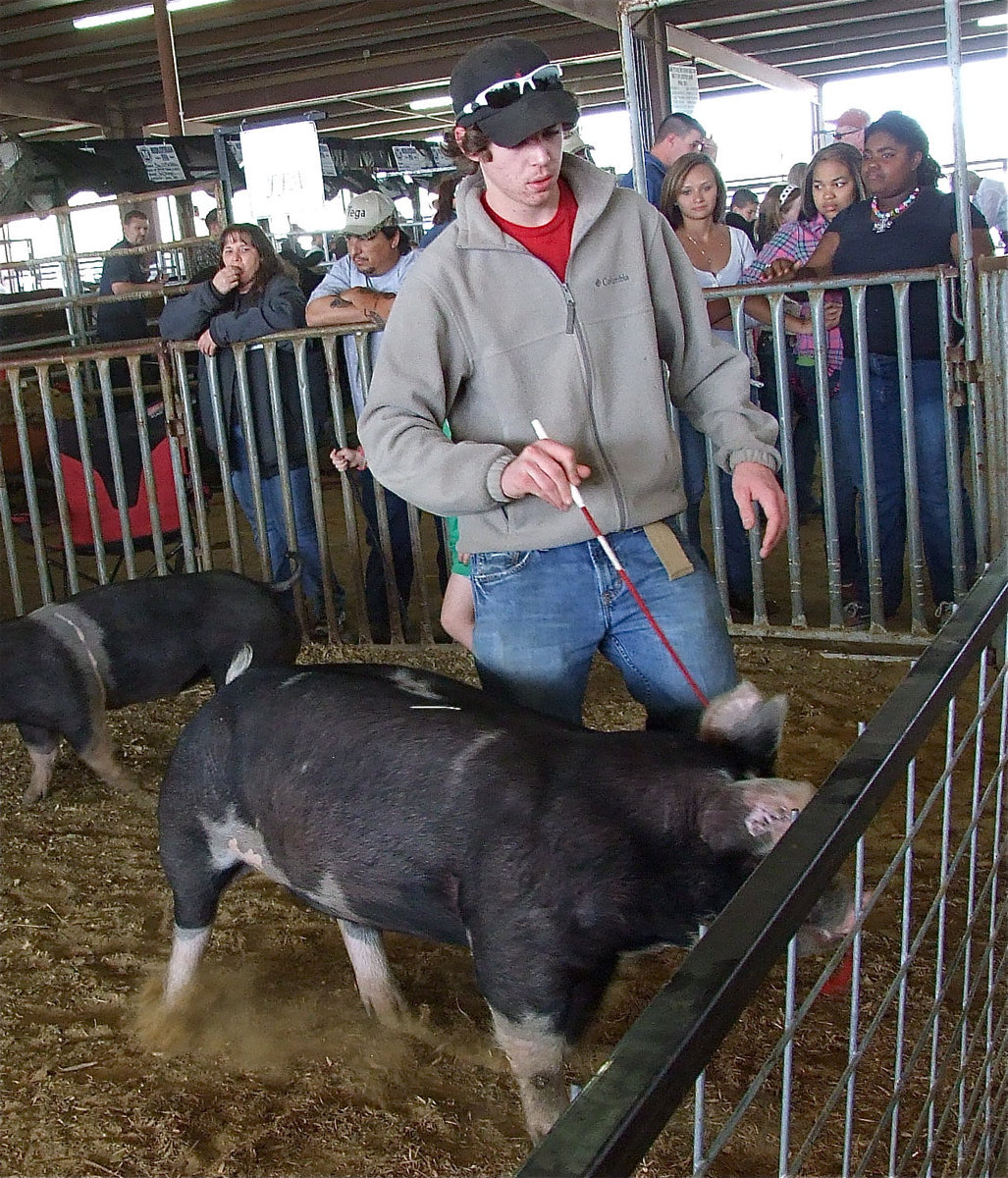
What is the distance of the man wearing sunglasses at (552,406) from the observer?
225 centimetres

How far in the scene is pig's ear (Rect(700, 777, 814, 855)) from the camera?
6.21ft

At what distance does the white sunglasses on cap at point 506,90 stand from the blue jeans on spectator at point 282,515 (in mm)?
3548

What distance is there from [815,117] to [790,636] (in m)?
9.60

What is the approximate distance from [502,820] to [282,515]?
389cm

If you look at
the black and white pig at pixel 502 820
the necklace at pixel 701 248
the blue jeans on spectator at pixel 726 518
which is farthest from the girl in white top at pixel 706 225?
the black and white pig at pixel 502 820

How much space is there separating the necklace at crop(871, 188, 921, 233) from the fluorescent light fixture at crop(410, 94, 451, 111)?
54.5ft

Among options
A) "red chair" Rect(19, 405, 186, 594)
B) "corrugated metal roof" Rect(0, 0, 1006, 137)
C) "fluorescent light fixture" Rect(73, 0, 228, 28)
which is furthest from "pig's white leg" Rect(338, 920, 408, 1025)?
"fluorescent light fixture" Rect(73, 0, 228, 28)

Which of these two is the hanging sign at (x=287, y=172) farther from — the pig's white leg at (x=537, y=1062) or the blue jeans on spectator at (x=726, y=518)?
the pig's white leg at (x=537, y=1062)

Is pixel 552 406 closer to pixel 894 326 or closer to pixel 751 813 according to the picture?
pixel 751 813

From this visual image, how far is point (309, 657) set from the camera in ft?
18.5

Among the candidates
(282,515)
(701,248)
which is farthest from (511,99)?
(282,515)

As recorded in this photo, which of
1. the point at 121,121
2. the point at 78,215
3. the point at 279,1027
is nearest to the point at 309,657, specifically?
the point at 279,1027

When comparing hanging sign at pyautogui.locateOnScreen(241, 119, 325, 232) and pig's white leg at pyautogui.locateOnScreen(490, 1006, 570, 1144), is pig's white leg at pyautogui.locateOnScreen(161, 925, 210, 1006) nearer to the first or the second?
pig's white leg at pyautogui.locateOnScreen(490, 1006, 570, 1144)

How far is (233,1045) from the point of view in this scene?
287cm
